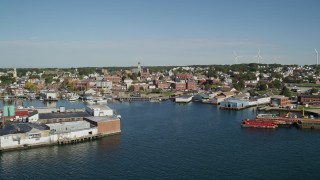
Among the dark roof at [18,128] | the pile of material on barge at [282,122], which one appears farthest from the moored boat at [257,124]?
the dark roof at [18,128]

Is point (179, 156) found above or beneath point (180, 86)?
beneath

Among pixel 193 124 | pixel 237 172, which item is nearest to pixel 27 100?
pixel 193 124

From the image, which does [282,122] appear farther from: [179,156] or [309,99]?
[309,99]

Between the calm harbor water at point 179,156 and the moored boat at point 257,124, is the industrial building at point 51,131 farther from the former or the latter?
the moored boat at point 257,124

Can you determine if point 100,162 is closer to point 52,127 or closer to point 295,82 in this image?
point 52,127

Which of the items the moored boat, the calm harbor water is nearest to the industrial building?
the calm harbor water

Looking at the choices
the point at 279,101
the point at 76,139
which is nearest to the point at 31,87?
the point at 279,101

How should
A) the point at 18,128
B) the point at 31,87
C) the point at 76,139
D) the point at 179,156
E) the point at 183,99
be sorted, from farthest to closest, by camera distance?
1. the point at 31,87
2. the point at 183,99
3. the point at 76,139
4. the point at 18,128
5. the point at 179,156

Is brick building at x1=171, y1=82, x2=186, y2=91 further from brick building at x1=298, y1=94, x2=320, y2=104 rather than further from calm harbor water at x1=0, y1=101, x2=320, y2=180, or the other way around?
calm harbor water at x1=0, y1=101, x2=320, y2=180
